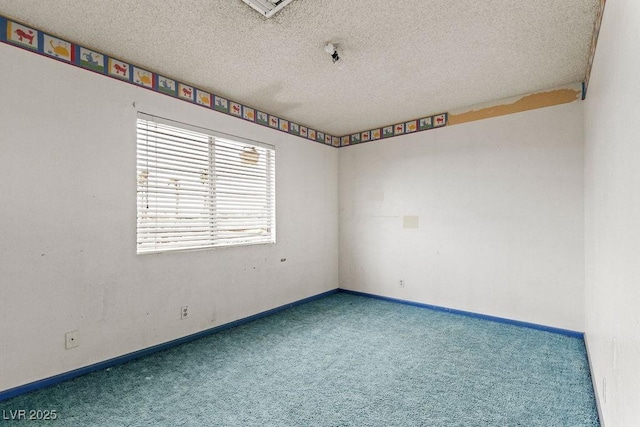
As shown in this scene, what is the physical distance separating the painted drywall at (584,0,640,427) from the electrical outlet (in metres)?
3.15

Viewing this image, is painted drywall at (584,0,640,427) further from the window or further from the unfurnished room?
the window

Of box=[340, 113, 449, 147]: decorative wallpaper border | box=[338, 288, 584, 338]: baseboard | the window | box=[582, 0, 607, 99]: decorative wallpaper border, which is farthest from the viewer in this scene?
box=[340, 113, 449, 147]: decorative wallpaper border

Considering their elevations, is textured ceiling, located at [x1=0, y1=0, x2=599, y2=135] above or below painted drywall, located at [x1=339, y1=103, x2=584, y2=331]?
above

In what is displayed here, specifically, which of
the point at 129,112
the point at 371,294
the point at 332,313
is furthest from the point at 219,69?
the point at 371,294

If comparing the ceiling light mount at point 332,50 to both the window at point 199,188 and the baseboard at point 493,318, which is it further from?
the baseboard at point 493,318

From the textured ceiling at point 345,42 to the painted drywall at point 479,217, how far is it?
59 centimetres

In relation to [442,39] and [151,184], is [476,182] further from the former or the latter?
[151,184]

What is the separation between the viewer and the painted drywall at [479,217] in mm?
3119

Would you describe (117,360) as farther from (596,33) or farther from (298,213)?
(596,33)

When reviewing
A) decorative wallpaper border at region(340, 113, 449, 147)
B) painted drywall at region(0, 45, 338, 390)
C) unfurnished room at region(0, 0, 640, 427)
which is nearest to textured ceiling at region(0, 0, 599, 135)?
unfurnished room at region(0, 0, 640, 427)

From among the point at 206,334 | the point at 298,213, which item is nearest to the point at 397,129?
the point at 298,213

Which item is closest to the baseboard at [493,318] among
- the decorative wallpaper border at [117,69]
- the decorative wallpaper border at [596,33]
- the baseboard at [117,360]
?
the baseboard at [117,360]

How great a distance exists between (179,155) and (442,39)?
248 centimetres

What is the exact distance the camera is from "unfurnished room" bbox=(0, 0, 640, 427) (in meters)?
1.92
